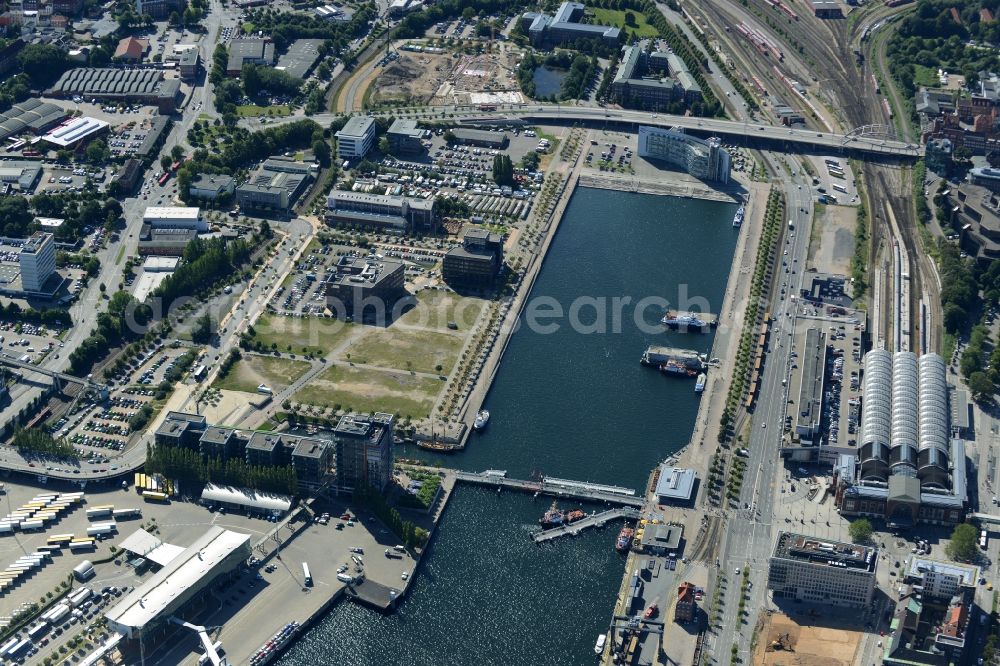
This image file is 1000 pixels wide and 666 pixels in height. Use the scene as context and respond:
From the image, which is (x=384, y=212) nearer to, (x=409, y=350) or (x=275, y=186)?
(x=275, y=186)

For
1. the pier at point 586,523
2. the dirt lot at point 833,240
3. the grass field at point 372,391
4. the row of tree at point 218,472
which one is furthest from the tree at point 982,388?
the row of tree at point 218,472

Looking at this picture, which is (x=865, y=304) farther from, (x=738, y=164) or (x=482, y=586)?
(x=482, y=586)

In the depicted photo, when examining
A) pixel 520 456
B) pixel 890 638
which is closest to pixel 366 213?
pixel 520 456

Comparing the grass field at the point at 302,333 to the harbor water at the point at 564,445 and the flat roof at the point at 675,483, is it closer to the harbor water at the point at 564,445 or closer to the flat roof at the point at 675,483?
the harbor water at the point at 564,445

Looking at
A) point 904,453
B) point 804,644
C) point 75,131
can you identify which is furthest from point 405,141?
point 804,644

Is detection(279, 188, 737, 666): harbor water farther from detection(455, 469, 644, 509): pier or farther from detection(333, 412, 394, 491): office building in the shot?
detection(333, 412, 394, 491): office building

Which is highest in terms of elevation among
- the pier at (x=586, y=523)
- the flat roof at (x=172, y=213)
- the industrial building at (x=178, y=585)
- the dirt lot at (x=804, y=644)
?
the industrial building at (x=178, y=585)

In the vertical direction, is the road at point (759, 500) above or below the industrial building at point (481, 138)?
above
